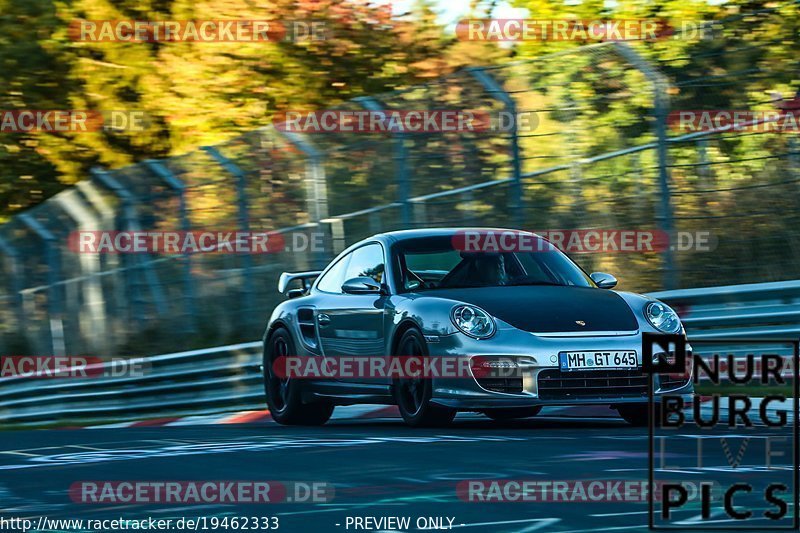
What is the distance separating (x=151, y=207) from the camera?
58.5 ft

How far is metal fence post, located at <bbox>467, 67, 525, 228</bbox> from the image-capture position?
543 inches

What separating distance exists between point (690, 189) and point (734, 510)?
7329mm

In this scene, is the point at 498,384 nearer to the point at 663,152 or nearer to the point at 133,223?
the point at 663,152

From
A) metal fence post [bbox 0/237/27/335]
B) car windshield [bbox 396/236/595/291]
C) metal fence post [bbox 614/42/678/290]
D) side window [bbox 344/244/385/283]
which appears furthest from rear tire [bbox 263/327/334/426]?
metal fence post [bbox 0/237/27/335]

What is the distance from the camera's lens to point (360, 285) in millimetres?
10594

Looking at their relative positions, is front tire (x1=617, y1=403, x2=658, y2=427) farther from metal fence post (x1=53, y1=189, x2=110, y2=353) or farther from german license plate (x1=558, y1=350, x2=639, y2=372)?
metal fence post (x1=53, y1=189, x2=110, y2=353)

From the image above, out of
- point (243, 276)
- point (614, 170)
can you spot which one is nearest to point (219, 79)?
point (243, 276)

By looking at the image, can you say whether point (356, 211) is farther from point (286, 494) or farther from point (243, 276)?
point (286, 494)

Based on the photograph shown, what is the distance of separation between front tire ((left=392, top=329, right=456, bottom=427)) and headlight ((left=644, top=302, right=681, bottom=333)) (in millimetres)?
1301

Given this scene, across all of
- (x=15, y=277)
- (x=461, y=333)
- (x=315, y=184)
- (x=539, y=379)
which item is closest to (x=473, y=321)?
(x=461, y=333)

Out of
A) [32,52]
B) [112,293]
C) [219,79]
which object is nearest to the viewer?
[112,293]

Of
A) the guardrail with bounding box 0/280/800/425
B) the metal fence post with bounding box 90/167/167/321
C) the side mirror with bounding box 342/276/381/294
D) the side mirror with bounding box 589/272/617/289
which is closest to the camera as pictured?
the side mirror with bounding box 342/276/381/294

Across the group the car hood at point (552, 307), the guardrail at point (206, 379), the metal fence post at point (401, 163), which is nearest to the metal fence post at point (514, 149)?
the metal fence post at point (401, 163)

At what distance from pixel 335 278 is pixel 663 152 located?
2.91 m
